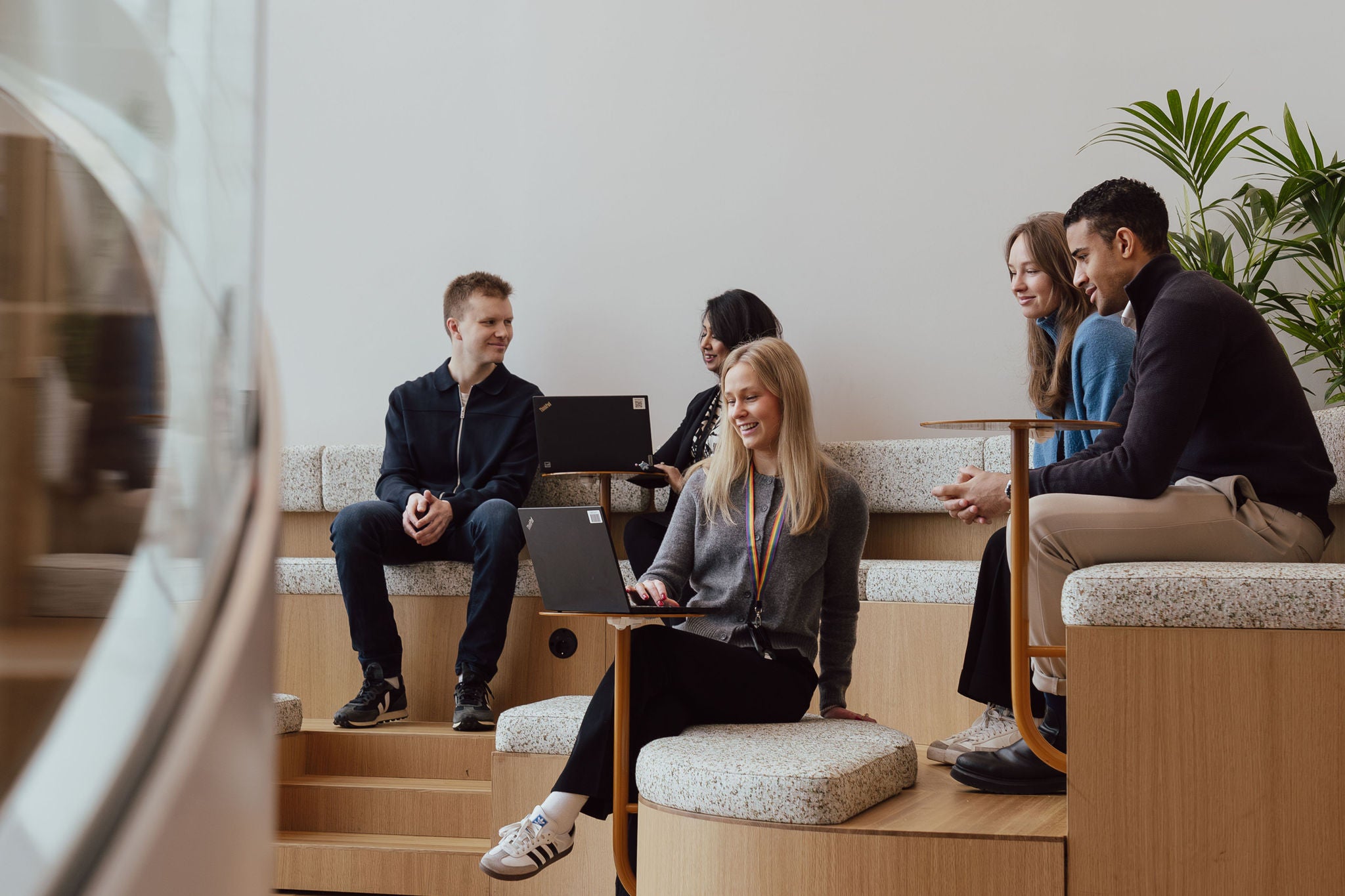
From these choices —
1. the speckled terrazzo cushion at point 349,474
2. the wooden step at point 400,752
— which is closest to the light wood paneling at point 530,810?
the wooden step at point 400,752

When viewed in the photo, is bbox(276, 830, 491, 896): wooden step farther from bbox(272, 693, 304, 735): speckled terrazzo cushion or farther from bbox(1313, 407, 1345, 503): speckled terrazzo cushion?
bbox(1313, 407, 1345, 503): speckled terrazzo cushion

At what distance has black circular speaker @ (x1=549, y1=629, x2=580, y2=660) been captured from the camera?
351 centimetres

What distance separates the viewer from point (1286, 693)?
60.5 inches

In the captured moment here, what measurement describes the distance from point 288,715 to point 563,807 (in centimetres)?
131

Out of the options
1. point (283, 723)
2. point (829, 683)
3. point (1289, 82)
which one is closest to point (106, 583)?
point (829, 683)

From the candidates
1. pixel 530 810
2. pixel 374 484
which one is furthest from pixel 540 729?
pixel 374 484

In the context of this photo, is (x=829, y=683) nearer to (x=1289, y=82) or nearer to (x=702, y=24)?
(x=1289, y=82)

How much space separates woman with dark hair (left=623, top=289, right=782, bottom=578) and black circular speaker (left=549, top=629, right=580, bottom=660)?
27 cm

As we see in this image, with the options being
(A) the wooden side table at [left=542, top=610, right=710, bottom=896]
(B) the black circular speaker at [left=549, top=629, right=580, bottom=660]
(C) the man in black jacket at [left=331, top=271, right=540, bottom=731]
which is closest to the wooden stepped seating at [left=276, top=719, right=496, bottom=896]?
(C) the man in black jacket at [left=331, top=271, right=540, bottom=731]

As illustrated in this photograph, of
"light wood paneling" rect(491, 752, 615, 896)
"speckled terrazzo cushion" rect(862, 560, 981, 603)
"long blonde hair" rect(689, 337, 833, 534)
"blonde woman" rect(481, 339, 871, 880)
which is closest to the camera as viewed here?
"blonde woman" rect(481, 339, 871, 880)

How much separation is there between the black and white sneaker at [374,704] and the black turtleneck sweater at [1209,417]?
83.4 inches

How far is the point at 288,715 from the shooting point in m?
3.16

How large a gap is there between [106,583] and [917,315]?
3640mm

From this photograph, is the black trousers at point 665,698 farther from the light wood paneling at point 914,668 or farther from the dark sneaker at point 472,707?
the dark sneaker at point 472,707
